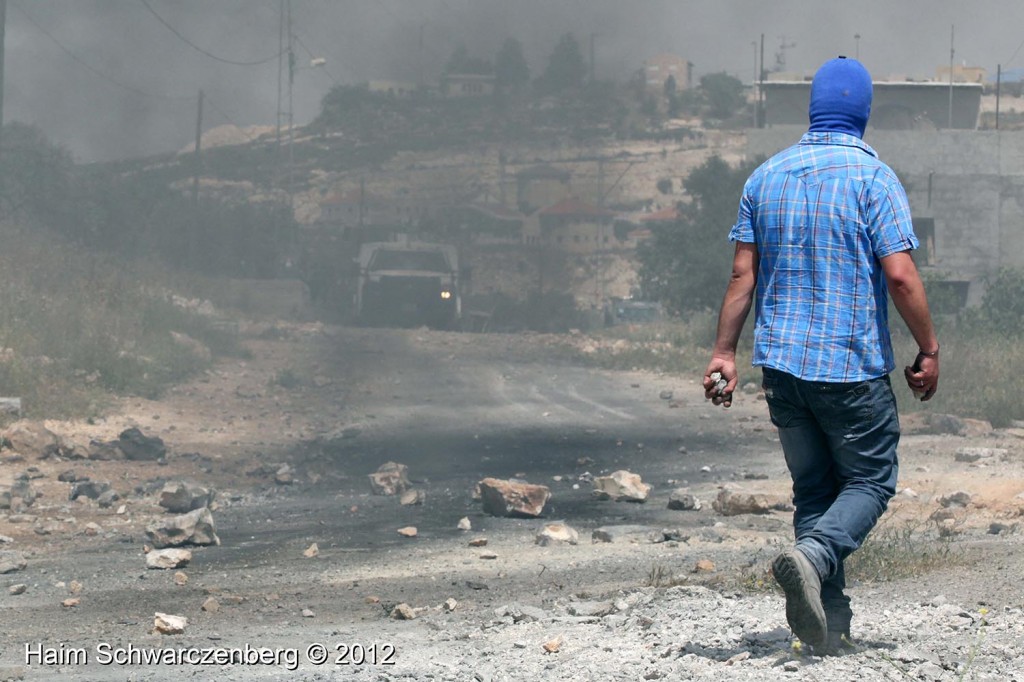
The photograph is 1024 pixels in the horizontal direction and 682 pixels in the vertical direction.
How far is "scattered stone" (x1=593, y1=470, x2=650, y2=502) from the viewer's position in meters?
7.21

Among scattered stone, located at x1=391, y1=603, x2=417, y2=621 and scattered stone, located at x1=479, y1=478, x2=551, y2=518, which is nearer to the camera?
scattered stone, located at x1=391, y1=603, x2=417, y2=621

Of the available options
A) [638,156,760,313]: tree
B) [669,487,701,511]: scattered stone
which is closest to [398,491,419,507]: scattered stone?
[669,487,701,511]: scattered stone

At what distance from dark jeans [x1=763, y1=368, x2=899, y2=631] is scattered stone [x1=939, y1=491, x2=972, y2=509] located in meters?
3.78

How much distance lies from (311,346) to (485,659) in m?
15.9

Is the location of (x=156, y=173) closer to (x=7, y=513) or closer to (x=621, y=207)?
(x=621, y=207)

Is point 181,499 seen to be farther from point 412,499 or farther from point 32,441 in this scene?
point 32,441

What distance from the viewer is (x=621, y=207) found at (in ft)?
207

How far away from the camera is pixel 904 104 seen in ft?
132

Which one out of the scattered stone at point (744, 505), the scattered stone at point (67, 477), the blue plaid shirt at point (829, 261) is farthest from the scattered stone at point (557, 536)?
the scattered stone at point (67, 477)

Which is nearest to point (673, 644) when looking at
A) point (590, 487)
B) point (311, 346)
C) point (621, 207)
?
point (590, 487)

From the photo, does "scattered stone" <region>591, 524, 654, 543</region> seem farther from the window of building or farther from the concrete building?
the concrete building

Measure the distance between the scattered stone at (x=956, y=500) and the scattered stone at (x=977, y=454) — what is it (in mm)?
1776

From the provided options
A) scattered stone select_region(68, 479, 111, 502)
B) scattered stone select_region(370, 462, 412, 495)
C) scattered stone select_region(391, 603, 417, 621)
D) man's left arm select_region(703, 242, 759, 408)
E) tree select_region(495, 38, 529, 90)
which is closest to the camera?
man's left arm select_region(703, 242, 759, 408)

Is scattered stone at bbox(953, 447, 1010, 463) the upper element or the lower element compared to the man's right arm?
lower
